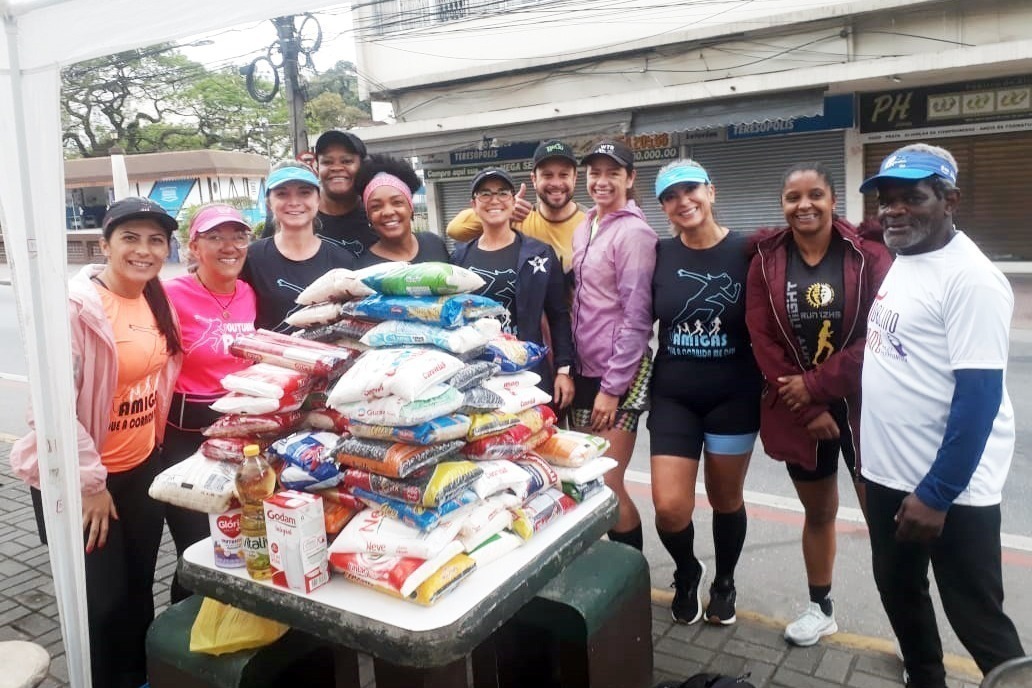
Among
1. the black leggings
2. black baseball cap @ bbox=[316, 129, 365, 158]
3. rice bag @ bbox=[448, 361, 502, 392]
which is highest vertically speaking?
black baseball cap @ bbox=[316, 129, 365, 158]

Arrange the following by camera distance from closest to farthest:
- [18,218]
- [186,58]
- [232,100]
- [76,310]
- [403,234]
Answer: [18,218]
[76,310]
[403,234]
[186,58]
[232,100]

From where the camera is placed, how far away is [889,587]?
8.95ft

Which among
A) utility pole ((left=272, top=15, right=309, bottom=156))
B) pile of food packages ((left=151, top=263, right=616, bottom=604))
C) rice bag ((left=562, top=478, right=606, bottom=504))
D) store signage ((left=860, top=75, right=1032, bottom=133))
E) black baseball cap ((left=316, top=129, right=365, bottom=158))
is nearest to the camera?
pile of food packages ((left=151, top=263, right=616, bottom=604))

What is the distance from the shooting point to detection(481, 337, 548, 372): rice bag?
264cm

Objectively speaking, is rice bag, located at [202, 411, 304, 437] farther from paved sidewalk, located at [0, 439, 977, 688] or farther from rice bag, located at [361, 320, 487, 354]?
paved sidewalk, located at [0, 439, 977, 688]

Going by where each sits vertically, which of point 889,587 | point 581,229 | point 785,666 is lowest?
point 785,666

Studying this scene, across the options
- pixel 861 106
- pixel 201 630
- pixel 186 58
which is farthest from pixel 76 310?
pixel 186 58

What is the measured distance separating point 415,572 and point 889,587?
171 cm

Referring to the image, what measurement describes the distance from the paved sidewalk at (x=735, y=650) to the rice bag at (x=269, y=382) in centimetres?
A: 169

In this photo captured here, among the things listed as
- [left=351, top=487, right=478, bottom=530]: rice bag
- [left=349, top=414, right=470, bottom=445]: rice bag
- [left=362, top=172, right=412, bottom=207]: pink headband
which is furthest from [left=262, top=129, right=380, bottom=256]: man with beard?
[left=351, top=487, right=478, bottom=530]: rice bag

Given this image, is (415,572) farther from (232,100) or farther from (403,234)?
(232,100)

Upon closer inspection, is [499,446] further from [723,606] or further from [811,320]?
[723,606]

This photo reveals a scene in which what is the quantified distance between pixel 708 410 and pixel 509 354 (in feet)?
3.43

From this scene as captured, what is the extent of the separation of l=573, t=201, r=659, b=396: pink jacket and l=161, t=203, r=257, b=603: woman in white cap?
1427mm
